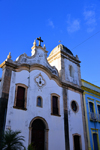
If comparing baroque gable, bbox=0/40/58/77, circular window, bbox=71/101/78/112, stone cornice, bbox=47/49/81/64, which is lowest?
circular window, bbox=71/101/78/112

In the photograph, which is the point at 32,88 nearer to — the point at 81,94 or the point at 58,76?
the point at 58,76

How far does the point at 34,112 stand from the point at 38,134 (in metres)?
1.91

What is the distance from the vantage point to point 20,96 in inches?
512

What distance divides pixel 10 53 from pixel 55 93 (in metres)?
5.93

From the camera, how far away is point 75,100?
17547mm

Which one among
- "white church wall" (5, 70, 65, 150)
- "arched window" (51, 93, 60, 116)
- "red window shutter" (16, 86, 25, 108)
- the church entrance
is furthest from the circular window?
"red window shutter" (16, 86, 25, 108)

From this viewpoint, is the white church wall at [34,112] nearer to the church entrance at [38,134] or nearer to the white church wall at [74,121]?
the church entrance at [38,134]

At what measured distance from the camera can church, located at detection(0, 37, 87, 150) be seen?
1219cm

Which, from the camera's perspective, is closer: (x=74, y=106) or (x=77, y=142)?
(x=77, y=142)

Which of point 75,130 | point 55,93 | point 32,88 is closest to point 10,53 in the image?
Answer: point 32,88

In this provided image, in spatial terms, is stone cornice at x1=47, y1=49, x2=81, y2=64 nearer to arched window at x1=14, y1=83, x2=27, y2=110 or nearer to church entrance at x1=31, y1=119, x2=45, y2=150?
arched window at x1=14, y1=83, x2=27, y2=110

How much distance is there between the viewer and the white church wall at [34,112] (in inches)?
467

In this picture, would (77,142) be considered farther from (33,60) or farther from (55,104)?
(33,60)

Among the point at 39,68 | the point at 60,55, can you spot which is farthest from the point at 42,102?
the point at 60,55
